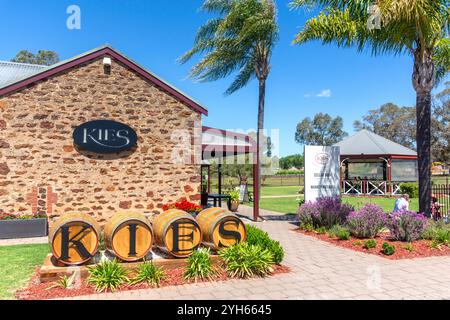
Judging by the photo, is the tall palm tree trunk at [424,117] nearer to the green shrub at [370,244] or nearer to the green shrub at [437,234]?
the green shrub at [437,234]

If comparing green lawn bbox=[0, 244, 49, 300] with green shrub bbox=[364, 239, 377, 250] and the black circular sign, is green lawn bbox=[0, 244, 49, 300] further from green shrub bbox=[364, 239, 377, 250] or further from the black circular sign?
green shrub bbox=[364, 239, 377, 250]

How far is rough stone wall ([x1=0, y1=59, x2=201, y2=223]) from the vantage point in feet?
33.1

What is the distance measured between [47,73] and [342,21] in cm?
878

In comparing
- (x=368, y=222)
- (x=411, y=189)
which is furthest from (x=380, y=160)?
(x=368, y=222)

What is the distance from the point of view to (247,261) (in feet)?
19.7

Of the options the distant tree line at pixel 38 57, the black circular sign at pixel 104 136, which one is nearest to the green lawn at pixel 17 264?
the black circular sign at pixel 104 136

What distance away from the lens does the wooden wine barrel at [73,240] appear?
5.77 m

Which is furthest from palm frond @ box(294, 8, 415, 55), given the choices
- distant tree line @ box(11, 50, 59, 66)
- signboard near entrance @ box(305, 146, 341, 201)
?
distant tree line @ box(11, 50, 59, 66)

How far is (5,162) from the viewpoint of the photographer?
32.6 ft
